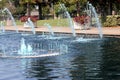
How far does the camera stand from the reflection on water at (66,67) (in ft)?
41.3

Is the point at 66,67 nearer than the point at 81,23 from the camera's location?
Yes

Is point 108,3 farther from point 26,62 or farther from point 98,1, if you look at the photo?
point 26,62

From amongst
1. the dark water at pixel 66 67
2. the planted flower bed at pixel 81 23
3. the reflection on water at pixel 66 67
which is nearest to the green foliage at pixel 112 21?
the planted flower bed at pixel 81 23

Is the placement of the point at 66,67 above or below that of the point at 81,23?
below

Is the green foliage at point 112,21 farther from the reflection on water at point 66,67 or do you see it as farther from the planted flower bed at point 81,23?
the reflection on water at point 66,67

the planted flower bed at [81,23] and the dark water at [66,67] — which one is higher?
the planted flower bed at [81,23]

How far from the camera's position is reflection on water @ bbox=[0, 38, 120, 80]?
12.6 metres

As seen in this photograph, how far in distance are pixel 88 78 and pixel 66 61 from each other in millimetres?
3797

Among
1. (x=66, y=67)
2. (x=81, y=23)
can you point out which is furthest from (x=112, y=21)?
(x=66, y=67)

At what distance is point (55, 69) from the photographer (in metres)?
14.0

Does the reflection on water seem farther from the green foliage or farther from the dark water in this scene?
the green foliage

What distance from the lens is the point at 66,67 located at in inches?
568

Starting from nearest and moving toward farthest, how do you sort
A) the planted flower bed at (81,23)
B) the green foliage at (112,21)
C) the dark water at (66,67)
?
the dark water at (66,67)
the planted flower bed at (81,23)
the green foliage at (112,21)

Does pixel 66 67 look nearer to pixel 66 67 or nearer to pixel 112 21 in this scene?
pixel 66 67
